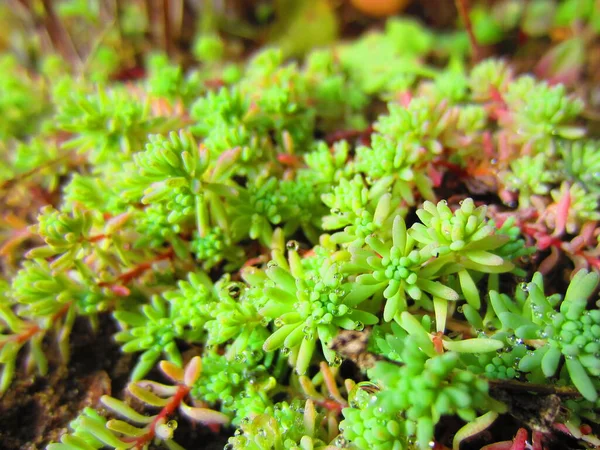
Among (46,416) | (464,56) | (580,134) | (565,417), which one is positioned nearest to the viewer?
(565,417)

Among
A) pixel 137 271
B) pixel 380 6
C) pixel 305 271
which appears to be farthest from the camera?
pixel 380 6

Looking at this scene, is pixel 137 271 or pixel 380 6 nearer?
pixel 137 271

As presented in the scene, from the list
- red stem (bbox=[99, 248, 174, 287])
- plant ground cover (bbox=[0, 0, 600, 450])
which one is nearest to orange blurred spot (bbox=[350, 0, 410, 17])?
plant ground cover (bbox=[0, 0, 600, 450])

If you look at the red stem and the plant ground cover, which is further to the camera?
the red stem

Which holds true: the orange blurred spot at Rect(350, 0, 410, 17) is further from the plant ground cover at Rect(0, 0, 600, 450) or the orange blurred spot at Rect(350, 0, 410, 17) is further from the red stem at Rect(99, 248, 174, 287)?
the red stem at Rect(99, 248, 174, 287)

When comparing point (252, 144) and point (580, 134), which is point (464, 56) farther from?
point (252, 144)

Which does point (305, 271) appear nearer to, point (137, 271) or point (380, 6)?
point (137, 271)

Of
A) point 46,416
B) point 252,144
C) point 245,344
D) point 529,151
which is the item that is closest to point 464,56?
point 529,151

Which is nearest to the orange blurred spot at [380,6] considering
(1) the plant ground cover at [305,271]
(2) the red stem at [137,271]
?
(1) the plant ground cover at [305,271]

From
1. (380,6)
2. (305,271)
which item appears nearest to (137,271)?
(305,271)
